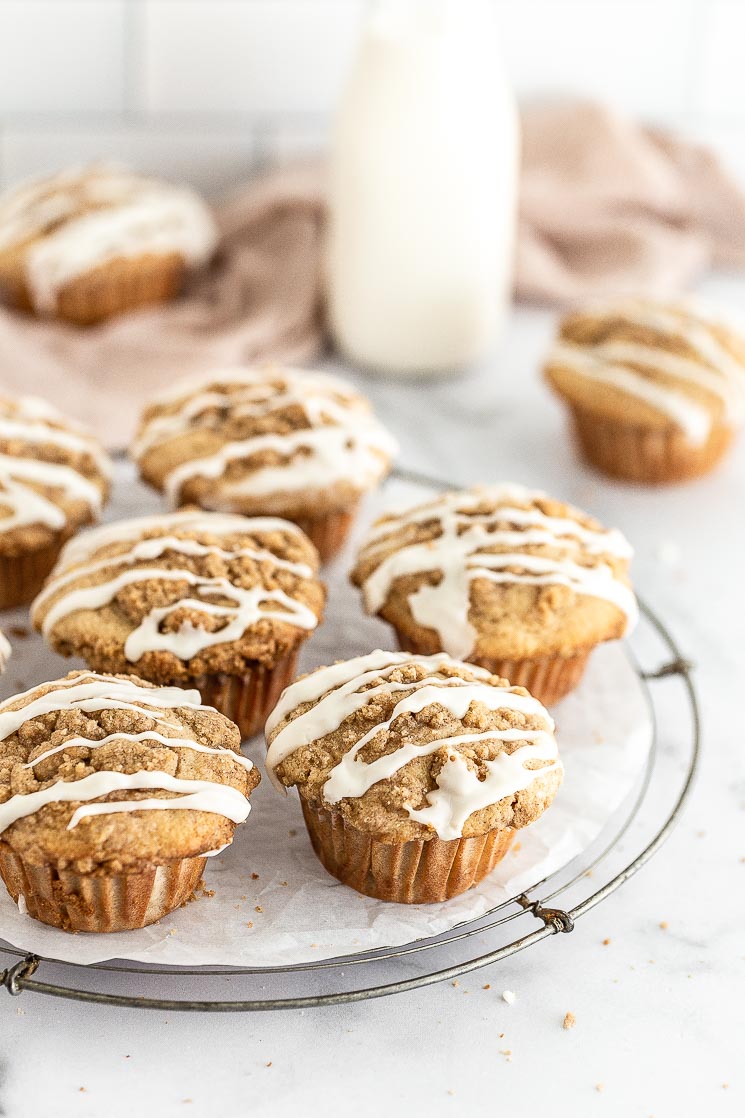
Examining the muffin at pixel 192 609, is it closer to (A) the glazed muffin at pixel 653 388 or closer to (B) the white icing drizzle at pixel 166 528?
(B) the white icing drizzle at pixel 166 528

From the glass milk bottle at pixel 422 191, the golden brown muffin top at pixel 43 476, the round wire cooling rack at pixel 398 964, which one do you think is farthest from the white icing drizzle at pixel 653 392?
the golden brown muffin top at pixel 43 476

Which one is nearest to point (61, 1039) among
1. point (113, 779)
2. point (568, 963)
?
point (113, 779)

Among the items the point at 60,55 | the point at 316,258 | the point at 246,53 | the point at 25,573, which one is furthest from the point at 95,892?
the point at 246,53

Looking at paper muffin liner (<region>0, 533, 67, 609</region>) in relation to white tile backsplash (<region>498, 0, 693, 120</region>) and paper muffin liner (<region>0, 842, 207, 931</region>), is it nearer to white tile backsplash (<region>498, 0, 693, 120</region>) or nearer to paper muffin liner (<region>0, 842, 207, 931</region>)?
paper muffin liner (<region>0, 842, 207, 931</region>)

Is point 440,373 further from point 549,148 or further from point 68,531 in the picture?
point 68,531

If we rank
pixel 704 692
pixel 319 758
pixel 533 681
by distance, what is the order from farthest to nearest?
pixel 704 692
pixel 533 681
pixel 319 758

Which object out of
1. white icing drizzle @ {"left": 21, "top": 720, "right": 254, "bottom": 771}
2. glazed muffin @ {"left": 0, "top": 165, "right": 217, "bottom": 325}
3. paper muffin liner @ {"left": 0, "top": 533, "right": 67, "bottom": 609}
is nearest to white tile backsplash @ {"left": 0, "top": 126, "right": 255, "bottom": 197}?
glazed muffin @ {"left": 0, "top": 165, "right": 217, "bottom": 325}

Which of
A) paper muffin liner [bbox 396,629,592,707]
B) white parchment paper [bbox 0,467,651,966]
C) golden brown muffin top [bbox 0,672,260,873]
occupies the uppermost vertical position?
golden brown muffin top [bbox 0,672,260,873]
